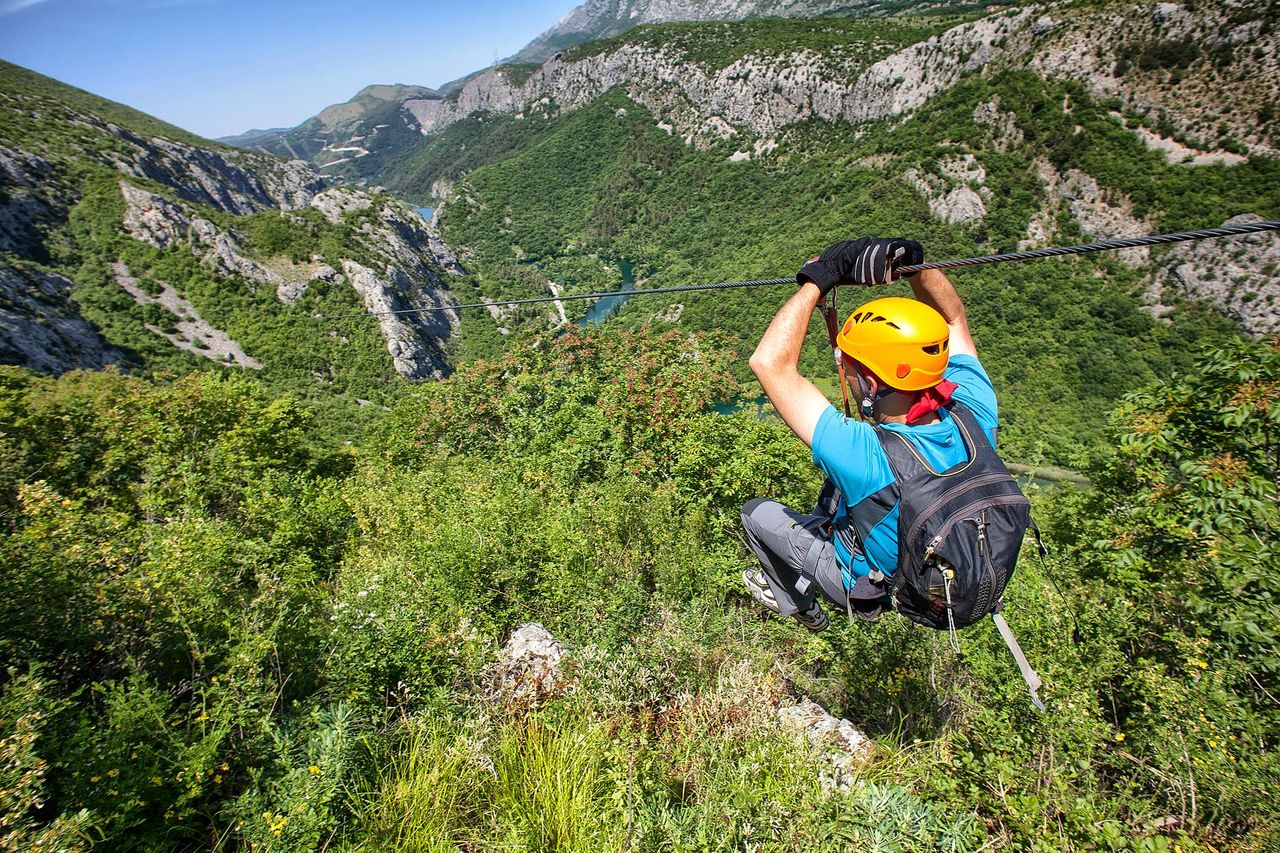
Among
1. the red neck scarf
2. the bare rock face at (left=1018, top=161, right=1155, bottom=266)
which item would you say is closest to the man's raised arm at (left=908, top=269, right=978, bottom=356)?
the red neck scarf

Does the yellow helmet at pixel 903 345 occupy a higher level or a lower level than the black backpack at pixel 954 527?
higher

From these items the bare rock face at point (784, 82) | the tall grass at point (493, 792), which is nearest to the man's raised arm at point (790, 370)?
the tall grass at point (493, 792)

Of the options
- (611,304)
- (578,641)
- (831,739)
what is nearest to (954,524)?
(831,739)

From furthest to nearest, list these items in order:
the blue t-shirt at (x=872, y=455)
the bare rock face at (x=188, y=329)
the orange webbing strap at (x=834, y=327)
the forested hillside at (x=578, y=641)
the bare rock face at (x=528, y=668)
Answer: the bare rock face at (x=188, y=329) → the bare rock face at (x=528, y=668) → the forested hillside at (x=578, y=641) → the orange webbing strap at (x=834, y=327) → the blue t-shirt at (x=872, y=455)

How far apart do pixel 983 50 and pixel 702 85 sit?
74895 millimetres

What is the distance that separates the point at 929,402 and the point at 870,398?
0.26m

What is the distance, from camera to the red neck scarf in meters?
2.53

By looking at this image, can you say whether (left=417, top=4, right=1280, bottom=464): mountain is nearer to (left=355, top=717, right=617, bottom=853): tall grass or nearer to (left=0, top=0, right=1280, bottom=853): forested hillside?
(left=0, top=0, right=1280, bottom=853): forested hillside

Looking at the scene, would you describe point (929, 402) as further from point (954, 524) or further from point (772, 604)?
point (772, 604)

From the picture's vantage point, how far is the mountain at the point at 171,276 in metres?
51.2

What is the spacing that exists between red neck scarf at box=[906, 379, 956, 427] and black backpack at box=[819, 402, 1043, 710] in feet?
0.71

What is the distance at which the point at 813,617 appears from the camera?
3570 mm

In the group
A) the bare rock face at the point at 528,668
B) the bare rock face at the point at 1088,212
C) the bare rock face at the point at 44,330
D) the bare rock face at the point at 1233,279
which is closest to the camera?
the bare rock face at the point at 528,668

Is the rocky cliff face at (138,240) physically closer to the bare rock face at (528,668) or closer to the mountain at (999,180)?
the mountain at (999,180)
